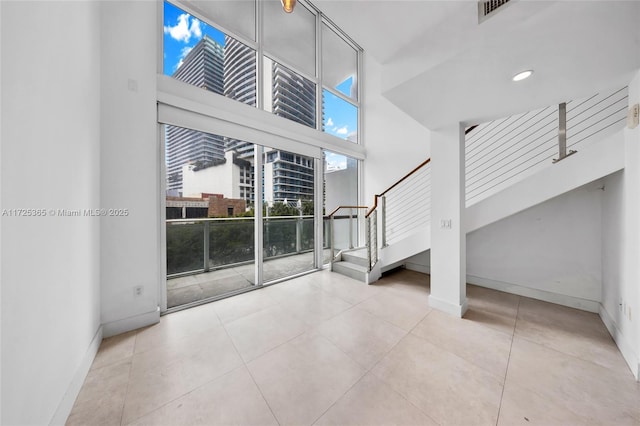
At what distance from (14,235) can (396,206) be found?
4609mm

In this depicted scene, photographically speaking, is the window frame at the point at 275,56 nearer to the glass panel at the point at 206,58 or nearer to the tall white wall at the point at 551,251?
the glass panel at the point at 206,58

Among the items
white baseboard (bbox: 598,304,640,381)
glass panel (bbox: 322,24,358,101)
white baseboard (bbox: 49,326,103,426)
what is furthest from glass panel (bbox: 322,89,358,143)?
white baseboard (bbox: 598,304,640,381)

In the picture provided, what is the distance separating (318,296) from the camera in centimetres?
303

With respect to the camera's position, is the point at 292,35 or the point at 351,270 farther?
the point at 292,35

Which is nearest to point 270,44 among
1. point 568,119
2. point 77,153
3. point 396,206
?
point 77,153

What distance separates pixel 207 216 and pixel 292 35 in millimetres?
3641

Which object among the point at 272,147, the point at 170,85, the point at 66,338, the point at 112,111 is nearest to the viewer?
the point at 66,338

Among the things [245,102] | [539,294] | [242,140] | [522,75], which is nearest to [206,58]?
[245,102]

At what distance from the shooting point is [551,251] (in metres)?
2.84

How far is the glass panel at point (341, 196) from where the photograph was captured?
15.4 feet

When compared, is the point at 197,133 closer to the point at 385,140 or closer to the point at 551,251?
the point at 385,140

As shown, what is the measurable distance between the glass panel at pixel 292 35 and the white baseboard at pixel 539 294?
484 centimetres

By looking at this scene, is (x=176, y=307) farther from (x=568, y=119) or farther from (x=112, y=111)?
(x=568, y=119)

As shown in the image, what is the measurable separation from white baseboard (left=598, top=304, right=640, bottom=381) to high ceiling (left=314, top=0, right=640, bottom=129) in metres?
2.19
